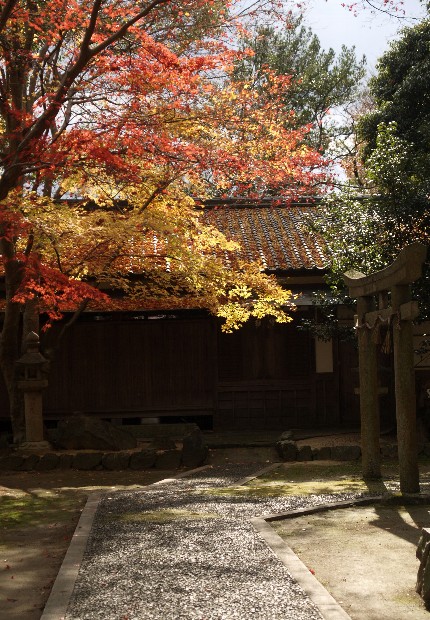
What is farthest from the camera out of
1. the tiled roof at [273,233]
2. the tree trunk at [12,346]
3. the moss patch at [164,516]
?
the tiled roof at [273,233]

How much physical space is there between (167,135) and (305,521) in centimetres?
757

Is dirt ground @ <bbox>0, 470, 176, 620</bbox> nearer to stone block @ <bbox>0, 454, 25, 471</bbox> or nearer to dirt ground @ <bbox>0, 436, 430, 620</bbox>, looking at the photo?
dirt ground @ <bbox>0, 436, 430, 620</bbox>

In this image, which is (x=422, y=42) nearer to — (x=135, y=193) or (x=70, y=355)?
(x=135, y=193)

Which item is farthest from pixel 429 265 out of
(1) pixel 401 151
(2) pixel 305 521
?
(2) pixel 305 521

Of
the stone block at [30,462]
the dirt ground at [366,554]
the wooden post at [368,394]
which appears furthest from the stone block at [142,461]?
the dirt ground at [366,554]

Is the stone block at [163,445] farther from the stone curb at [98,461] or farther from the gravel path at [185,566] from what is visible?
the gravel path at [185,566]

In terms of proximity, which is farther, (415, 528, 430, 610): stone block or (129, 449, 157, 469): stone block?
(129, 449, 157, 469): stone block

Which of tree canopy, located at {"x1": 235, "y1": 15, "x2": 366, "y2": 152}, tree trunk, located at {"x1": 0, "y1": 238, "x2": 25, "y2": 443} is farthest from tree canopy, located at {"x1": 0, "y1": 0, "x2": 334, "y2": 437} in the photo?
tree canopy, located at {"x1": 235, "y1": 15, "x2": 366, "y2": 152}

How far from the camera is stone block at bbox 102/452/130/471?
13.6 m

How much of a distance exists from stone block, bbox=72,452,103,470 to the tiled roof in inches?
241

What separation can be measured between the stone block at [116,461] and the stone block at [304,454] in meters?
3.05

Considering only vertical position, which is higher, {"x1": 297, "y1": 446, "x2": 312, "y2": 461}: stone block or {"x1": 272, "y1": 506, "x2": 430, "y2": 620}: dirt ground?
{"x1": 272, "y1": 506, "x2": 430, "y2": 620}: dirt ground

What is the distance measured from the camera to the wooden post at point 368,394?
36.0ft

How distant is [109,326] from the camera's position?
17812 mm
